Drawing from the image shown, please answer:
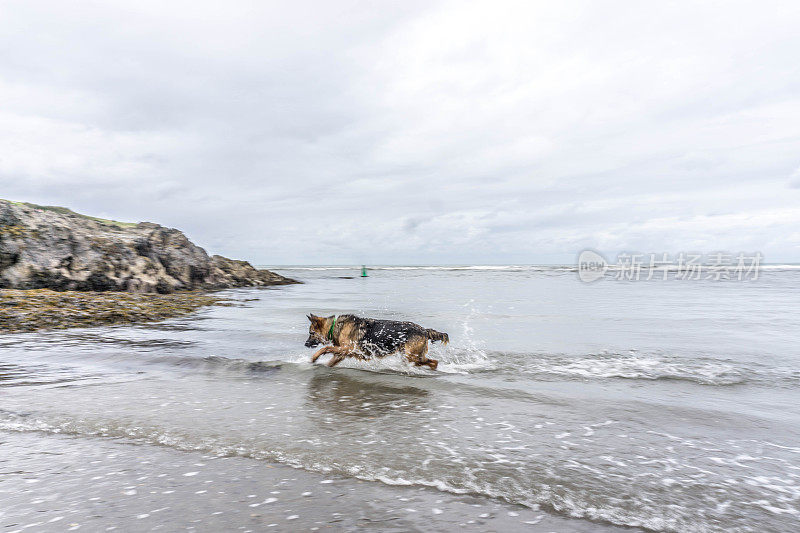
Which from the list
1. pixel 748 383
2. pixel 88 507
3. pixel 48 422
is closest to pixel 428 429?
pixel 88 507

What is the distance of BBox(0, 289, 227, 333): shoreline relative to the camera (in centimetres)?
1376

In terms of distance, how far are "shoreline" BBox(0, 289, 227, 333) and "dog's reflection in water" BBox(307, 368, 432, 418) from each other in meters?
11.2

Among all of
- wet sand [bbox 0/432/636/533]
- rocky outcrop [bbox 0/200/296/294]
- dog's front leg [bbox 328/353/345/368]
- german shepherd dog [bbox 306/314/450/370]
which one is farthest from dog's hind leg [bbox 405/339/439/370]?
rocky outcrop [bbox 0/200/296/294]

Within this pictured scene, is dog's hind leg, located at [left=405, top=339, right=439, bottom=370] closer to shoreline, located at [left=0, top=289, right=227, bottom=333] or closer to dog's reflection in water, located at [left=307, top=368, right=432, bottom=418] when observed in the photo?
dog's reflection in water, located at [left=307, top=368, right=432, bottom=418]

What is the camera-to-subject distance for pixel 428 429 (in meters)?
5.52

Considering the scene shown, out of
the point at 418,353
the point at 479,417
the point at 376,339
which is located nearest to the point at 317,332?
the point at 376,339

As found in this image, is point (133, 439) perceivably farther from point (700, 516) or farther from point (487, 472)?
point (700, 516)

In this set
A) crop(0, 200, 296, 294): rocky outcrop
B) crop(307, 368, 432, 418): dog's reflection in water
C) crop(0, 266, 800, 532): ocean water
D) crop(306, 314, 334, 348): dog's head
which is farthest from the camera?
crop(0, 200, 296, 294): rocky outcrop

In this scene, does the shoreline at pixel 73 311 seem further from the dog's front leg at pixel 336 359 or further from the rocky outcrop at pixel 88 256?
the dog's front leg at pixel 336 359

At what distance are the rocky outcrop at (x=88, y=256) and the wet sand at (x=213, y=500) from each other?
22.4 metres

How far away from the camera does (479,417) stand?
6.02 metres

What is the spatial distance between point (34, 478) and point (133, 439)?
43.1 inches

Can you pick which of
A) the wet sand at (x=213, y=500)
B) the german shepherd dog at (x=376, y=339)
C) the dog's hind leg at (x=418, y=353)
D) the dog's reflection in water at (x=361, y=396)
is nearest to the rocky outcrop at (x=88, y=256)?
the german shepherd dog at (x=376, y=339)

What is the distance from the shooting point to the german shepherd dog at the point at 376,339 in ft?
30.2
